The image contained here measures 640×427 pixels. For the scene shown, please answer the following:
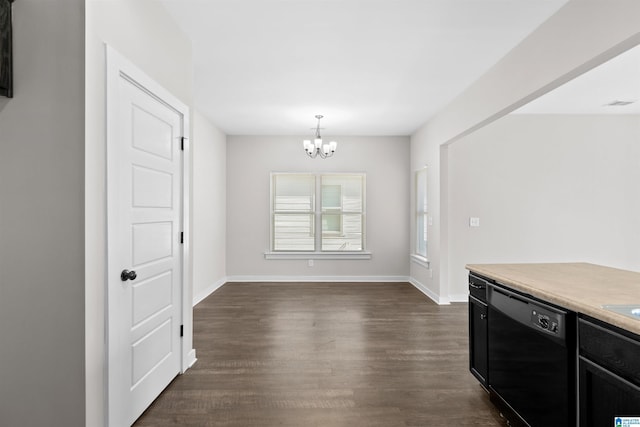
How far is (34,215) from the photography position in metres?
1.76

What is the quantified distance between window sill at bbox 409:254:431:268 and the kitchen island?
130 inches

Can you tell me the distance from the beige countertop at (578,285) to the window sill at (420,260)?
3.30 metres

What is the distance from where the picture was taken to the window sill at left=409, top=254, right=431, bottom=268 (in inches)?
234

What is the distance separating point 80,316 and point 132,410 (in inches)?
32.2

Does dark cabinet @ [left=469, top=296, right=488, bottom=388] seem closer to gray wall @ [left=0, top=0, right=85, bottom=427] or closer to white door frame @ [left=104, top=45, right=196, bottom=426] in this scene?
white door frame @ [left=104, top=45, right=196, bottom=426]

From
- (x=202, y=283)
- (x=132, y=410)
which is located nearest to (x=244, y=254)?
(x=202, y=283)

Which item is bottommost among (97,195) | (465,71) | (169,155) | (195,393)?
(195,393)

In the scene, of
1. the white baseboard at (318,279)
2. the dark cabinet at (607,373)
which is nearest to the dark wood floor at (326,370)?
the dark cabinet at (607,373)

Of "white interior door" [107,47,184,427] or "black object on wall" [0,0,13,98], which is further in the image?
"white interior door" [107,47,184,427]

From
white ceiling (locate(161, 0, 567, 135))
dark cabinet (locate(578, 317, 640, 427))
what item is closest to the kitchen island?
dark cabinet (locate(578, 317, 640, 427))

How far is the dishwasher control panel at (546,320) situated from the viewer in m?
1.74

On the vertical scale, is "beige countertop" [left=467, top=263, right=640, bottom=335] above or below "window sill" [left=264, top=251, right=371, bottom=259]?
above

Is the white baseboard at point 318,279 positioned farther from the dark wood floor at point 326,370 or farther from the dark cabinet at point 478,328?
the dark cabinet at point 478,328

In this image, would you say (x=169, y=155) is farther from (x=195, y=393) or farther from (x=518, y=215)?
(x=518, y=215)
